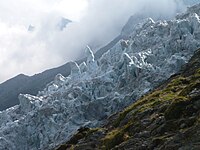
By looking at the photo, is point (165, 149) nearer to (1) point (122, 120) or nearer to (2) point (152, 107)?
(2) point (152, 107)

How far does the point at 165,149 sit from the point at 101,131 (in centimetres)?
1938

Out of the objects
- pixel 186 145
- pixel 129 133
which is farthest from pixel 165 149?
pixel 129 133

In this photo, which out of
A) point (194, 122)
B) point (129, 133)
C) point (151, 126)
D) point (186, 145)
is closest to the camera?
point (186, 145)


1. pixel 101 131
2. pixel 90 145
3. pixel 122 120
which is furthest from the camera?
pixel 122 120

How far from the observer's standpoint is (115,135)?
38.5m

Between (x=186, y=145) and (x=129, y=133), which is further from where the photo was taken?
(x=129, y=133)

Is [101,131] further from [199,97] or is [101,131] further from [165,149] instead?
[165,149]

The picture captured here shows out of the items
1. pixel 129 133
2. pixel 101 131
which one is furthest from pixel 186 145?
pixel 101 131

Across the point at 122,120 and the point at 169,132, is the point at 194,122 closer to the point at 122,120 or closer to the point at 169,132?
the point at 169,132

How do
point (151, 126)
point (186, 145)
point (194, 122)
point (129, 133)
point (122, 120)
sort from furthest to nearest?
point (122, 120) < point (129, 133) < point (151, 126) < point (194, 122) < point (186, 145)

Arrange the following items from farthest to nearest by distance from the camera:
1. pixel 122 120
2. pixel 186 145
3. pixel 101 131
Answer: pixel 122 120
pixel 101 131
pixel 186 145

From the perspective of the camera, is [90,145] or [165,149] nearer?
[165,149]

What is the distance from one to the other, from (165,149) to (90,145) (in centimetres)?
1576

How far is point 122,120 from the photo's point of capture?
160 feet
